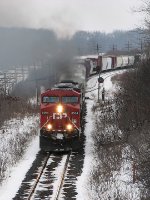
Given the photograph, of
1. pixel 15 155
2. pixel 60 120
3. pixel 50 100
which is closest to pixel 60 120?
pixel 60 120

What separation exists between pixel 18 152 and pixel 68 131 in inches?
97.5

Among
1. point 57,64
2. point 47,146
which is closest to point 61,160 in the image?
point 47,146

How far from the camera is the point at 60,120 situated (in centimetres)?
1970

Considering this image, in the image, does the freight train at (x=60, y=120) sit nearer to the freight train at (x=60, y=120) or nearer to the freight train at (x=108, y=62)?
the freight train at (x=60, y=120)

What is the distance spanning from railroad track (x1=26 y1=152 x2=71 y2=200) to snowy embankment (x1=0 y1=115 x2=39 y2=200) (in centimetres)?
63

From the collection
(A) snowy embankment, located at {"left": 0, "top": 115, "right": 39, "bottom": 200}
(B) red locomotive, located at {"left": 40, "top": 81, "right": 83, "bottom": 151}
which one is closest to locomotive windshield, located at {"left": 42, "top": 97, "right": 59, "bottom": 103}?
(B) red locomotive, located at {"left": 40, "top": 81, "right": 83, "bottom": 151}

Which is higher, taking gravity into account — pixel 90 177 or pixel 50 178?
pixel 90 177

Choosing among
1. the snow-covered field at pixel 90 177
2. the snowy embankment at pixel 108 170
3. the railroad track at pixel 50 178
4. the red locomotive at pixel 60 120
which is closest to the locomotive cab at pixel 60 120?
the red locomotive at pixel 60 120

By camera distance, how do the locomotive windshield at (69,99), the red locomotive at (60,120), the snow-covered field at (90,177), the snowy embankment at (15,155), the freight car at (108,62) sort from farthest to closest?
the freight car at (108,62) < the locomotive windshield at (69,99) < the red locomotive at (60,120) < the snowy embankment at (15,155) < the snow-covered field at (90,177)

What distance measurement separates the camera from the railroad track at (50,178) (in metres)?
13.6

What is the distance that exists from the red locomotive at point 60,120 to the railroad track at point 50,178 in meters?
0.55

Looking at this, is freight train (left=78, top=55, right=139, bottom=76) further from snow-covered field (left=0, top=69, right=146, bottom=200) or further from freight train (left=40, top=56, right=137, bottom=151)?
freight train (left=40, top=56, right=137, bottom=151)

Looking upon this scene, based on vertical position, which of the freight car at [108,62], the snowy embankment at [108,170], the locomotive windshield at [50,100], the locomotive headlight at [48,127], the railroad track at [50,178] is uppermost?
the freight car at [108,62]

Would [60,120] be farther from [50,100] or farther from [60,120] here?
[50,100]
